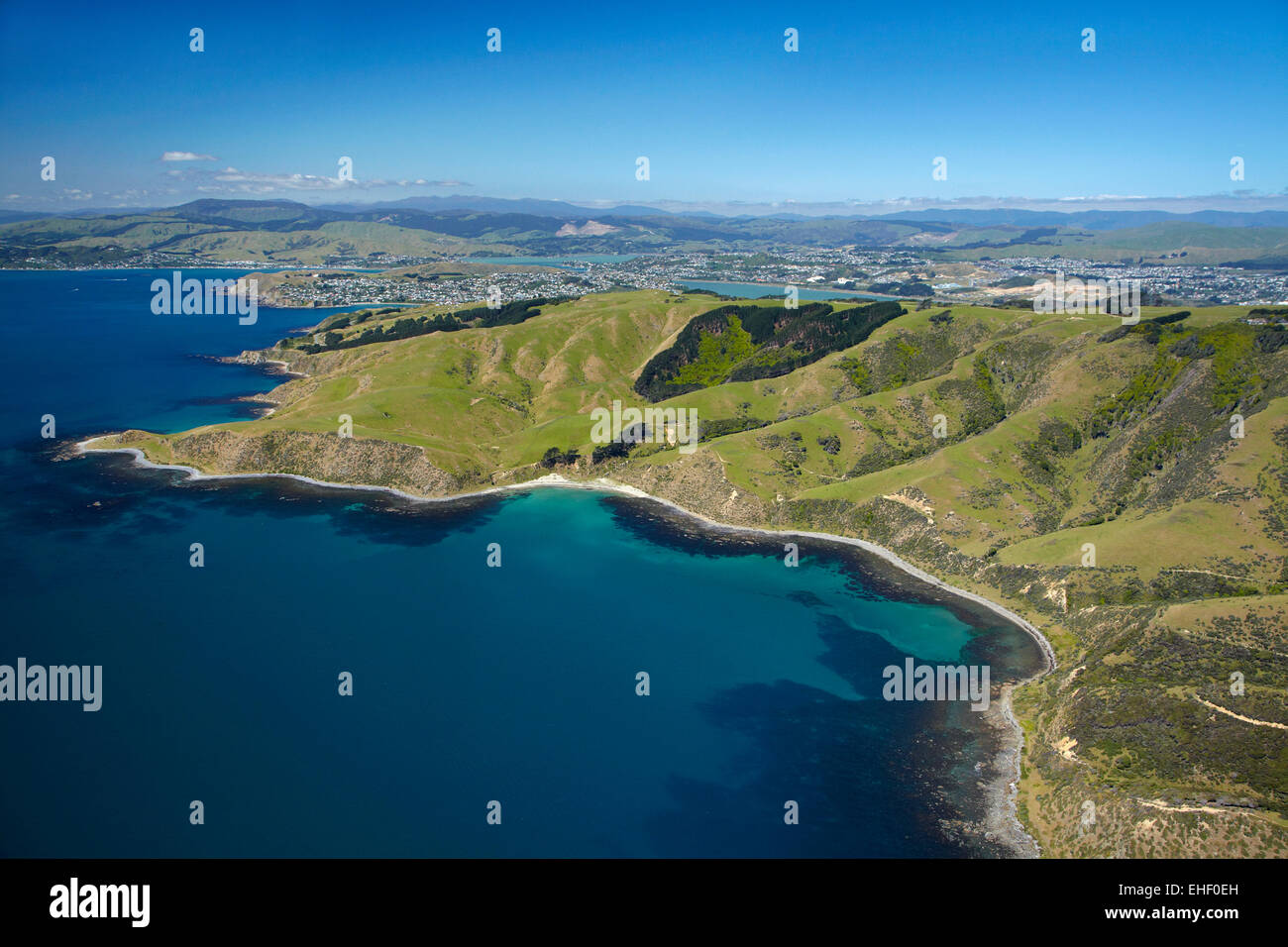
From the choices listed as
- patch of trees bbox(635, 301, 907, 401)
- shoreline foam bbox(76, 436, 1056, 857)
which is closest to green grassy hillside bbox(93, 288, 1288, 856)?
patch of trees bbox(635, 301, 907, 401)

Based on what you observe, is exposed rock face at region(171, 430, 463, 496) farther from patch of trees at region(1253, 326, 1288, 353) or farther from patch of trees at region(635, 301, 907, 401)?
patch of trees at region(1253, 326, 1288, 353)

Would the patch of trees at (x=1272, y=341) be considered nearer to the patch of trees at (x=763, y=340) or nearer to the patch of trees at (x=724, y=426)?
the patch of trees at (x=763, y=340)

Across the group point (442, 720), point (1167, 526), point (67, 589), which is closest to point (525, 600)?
point (442, 720)

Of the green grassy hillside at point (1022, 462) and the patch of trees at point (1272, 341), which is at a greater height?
the patch of trees at point (1272, 341)

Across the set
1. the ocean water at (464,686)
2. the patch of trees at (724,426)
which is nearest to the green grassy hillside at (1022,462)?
the patch of trees at (724,426)

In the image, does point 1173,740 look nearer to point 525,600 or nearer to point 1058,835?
point 1058,835

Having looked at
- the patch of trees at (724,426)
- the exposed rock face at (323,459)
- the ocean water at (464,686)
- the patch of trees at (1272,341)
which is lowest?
the ocean water at (464,686)

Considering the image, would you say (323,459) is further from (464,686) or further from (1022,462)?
(1022,462)
